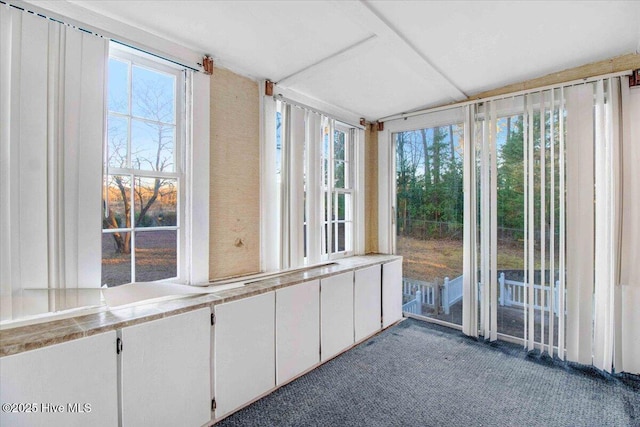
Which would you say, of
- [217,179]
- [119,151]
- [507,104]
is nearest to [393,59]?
[507,104]

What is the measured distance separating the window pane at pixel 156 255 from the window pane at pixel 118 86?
34.1 inches

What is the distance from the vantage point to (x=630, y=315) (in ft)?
8.08

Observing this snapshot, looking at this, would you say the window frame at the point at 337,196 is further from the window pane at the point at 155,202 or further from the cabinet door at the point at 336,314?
the window pane at the point at 155,202

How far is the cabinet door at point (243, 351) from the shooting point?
1.93 meters

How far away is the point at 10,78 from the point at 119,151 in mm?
591

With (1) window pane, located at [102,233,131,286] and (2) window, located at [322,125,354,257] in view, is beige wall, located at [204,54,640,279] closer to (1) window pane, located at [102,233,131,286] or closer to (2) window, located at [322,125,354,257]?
(1) window pane, located at [102,233,131,286]

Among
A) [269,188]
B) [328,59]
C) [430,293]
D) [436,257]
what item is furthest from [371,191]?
[328,59]

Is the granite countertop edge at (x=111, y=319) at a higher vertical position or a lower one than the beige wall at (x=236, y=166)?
lower

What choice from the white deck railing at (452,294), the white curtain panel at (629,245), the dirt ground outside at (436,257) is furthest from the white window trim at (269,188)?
the white curtain panel at (629,245)

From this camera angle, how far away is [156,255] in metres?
2.14

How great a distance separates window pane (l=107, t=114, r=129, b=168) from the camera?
1.91 metres

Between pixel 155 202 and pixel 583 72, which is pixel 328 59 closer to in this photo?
pixel 155 202

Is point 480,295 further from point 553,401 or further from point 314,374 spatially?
point 314,374

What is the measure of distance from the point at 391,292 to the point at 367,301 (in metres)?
0.51
